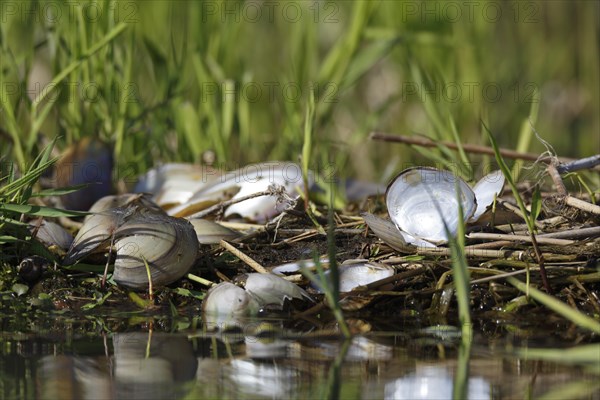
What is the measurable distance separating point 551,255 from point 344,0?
2770 mm

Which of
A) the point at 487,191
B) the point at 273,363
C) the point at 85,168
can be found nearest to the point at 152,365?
the point at 273,363

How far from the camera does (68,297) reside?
7.38 feet

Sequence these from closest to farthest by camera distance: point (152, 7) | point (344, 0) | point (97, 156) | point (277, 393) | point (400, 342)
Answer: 1. point (277, 393)
2. point (400, 342)
3. point (97, 156)
4. point (152, 7)
5. point (344, 0)

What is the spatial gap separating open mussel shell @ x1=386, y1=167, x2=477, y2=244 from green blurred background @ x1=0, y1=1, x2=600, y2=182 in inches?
16.9

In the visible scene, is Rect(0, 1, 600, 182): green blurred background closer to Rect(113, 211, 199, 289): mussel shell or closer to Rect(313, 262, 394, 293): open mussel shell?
Rect(313, 262, 394, 293): open mussel shell

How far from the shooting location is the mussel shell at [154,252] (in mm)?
2207

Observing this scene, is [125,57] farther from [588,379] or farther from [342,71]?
[588,379]

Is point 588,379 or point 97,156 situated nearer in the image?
point 588,379

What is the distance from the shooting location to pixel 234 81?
3.81m

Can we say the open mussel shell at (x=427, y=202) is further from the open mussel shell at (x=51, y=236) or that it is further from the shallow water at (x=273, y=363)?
the open mussel shell at (x=51, y=236)

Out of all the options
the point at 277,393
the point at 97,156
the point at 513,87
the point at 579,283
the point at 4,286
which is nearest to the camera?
the point at 277,393

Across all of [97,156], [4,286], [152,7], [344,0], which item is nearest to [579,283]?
[4,286]

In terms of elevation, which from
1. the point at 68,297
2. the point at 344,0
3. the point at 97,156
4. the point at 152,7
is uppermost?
the point at 344,0

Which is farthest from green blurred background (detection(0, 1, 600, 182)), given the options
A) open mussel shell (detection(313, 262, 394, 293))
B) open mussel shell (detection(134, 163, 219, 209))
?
open mussel shell (detection(313, 262, 394, 293))
